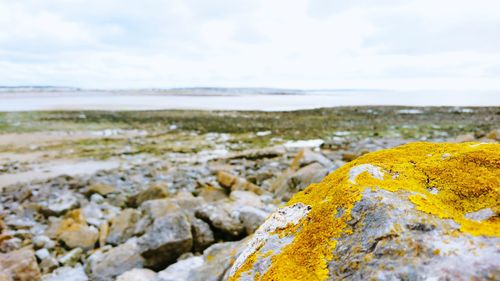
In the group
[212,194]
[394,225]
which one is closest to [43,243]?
[212,194]

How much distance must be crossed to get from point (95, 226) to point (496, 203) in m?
8.94

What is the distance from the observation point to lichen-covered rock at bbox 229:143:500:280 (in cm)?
198

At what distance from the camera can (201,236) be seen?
684 centimetres

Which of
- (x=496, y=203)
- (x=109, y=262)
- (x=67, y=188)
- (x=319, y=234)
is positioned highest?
(x=496, y=203)

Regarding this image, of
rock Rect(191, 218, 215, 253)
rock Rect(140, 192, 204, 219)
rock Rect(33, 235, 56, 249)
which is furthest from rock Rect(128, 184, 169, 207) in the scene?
rock Rect(191, 218, 215, 253)

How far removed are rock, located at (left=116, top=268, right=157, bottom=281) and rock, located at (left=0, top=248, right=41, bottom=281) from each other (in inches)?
71.5

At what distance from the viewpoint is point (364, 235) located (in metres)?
2.33

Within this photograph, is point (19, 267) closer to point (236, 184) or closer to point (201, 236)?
point (201, 236)

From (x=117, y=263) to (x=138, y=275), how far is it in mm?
945

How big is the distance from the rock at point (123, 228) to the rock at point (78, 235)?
1.30 feet

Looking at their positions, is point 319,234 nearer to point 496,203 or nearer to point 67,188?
point 496,203

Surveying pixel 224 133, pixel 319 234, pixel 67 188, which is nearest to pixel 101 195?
pixel 67 188

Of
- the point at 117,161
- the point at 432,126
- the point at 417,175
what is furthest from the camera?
the point at 432,126

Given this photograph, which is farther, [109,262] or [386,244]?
[109,262]
